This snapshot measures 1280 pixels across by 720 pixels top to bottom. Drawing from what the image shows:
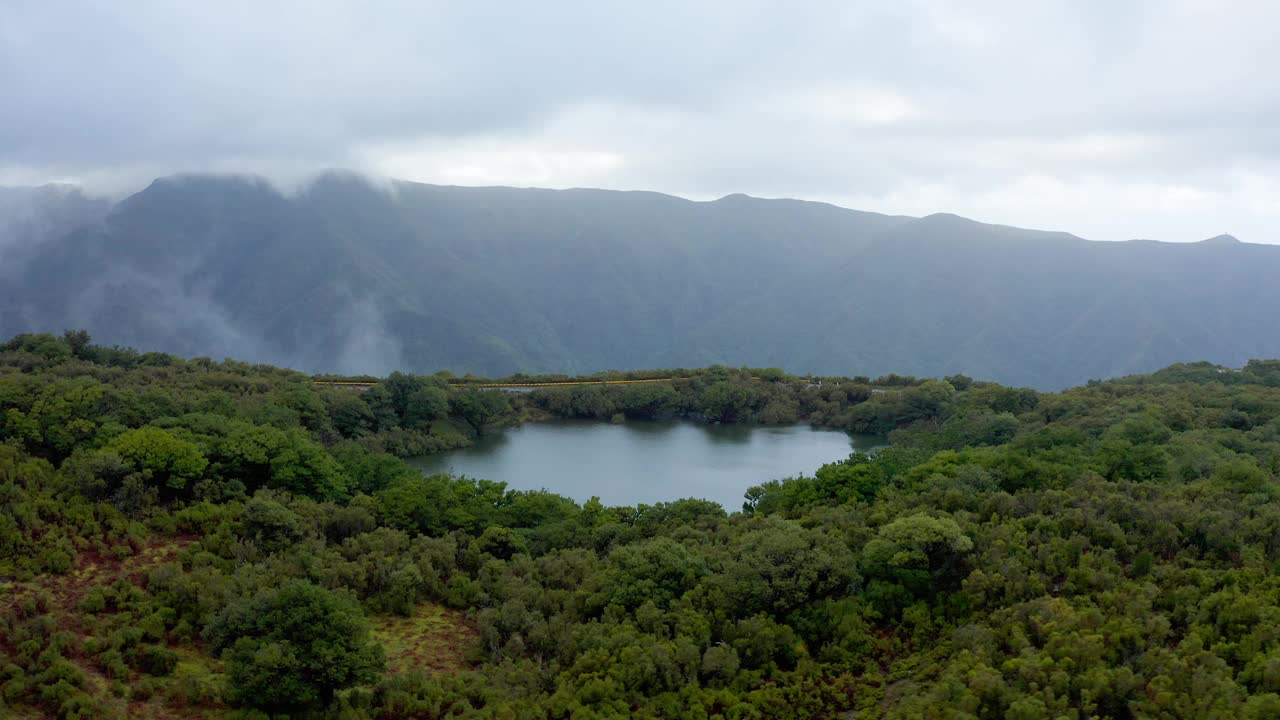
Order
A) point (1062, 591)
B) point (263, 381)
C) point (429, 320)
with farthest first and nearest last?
point (429, 320) < point (263, 381) < point (1062, 591)

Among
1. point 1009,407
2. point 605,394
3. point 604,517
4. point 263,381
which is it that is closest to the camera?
point 604,517

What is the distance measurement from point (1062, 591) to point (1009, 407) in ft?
85.2

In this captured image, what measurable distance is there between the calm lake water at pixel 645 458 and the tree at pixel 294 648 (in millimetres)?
15670

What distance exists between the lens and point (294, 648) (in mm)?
11375

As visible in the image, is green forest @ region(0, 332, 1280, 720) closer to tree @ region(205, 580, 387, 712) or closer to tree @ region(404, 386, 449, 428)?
tree @ region(205, 580, 387, 712)

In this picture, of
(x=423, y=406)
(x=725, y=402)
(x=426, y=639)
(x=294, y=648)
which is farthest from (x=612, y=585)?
(x=725, y=402)

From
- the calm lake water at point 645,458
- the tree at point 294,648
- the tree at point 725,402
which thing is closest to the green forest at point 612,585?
the tree at point 294,648

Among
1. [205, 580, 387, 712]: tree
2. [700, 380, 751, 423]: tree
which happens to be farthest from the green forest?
[700, 380, 751, 423]: tree

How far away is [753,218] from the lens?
87688 millimetres

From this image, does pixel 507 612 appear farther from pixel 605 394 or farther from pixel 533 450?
pixel 605 394

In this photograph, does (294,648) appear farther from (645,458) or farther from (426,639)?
(645,458)

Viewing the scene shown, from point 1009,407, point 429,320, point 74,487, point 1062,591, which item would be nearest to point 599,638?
point 1062,591

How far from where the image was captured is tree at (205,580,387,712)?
1107 centimetres

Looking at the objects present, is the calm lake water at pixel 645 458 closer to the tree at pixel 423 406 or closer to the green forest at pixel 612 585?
the tree at pixel 423 406
